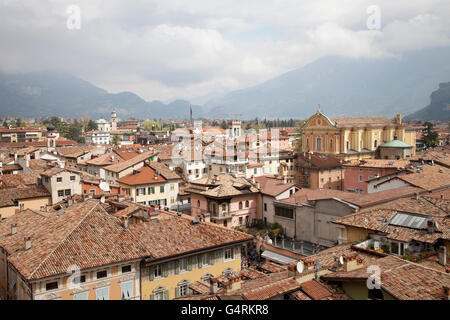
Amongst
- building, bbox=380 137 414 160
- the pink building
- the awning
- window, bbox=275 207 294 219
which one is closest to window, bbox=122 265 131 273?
the awning

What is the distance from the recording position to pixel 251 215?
42.4m

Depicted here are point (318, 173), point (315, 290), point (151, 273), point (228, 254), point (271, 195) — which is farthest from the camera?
point (318, 173)

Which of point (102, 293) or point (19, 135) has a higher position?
point (19, 135)

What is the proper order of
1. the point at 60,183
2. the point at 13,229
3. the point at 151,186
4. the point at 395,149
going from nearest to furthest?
the point at 13,229, the point at 60,183, the point at 151,186, the point at 395,149

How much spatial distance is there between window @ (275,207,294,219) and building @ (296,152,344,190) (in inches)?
661

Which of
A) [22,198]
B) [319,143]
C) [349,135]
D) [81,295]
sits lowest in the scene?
[81,295]

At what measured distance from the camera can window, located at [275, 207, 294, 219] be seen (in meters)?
36.6

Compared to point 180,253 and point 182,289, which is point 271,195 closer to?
point 182,289

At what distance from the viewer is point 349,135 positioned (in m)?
74.4

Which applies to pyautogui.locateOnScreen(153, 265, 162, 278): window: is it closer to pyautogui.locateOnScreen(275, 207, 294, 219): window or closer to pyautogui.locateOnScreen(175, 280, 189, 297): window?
pyautogui.locateOnScreen(175, 280, 189, 297): window

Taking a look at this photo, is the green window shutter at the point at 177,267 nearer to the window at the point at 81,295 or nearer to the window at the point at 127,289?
the window at the point at 127,289

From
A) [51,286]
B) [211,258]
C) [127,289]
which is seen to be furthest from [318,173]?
[51,286]

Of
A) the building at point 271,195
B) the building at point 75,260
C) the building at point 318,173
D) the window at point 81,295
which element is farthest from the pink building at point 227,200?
the window at point 81,295

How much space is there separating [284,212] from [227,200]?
606 centimetres
